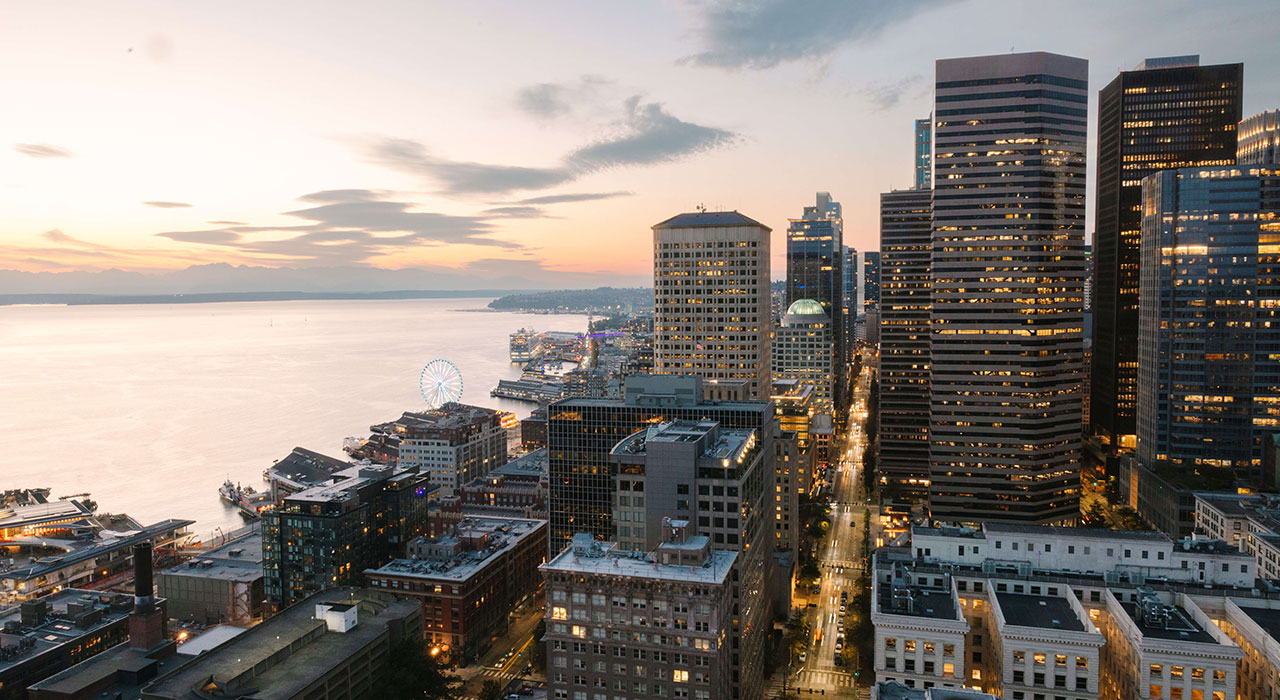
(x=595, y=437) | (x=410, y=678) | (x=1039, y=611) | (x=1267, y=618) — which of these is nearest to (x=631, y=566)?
(x=410, y=678)

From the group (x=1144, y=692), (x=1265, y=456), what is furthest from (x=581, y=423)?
(x=1265, y=456)

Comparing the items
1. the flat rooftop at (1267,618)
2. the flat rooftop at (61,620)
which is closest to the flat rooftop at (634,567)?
the flat rooftop at (1267,618)

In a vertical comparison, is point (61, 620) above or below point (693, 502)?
below

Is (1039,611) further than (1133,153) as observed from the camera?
No

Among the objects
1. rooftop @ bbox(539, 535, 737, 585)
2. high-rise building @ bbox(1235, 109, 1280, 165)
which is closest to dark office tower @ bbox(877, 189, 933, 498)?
high-rise building @ bbox(1235, 109, 1280, 165)

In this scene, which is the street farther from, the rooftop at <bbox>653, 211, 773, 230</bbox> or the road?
the rooftop at <bbox>653, 211, 773, 230</bbox>

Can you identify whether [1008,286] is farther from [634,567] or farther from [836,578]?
[634,567]
